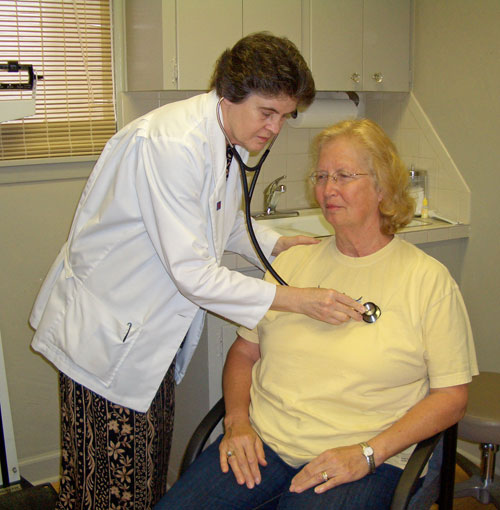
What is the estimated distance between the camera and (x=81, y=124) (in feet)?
8.13

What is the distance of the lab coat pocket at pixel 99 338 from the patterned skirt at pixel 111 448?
82 millimetres

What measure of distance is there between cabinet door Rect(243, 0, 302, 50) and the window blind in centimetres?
56

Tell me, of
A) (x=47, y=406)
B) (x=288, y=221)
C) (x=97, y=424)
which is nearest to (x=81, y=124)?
(x=288, y=221)

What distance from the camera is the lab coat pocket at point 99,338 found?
57.7 inches

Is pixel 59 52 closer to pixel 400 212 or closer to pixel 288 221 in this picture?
pixel 288 221

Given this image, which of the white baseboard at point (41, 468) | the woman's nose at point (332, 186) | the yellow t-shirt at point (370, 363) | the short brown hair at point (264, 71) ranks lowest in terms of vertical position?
the white baseboard at point (41, 468)

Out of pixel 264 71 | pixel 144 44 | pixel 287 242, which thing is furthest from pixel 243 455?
pixel 144 44

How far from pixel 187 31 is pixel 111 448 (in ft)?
4.80

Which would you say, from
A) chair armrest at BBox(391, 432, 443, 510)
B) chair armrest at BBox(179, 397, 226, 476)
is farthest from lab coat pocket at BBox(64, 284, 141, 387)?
chair armrest at BBox(391, 432, 443, 510)

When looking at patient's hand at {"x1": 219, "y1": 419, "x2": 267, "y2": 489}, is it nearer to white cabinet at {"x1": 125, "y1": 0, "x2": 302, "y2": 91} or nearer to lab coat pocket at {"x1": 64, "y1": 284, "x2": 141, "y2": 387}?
lab coat pocket at {"x1": 64, "y1": 284, "x2": 141, "y2": 387}

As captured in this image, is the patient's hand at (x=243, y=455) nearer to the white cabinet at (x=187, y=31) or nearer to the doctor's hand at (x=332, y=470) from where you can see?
the doctor's hand at (x=332, y=470)

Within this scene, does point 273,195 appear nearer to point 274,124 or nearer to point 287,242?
point 287,242

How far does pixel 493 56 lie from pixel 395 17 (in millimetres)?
514

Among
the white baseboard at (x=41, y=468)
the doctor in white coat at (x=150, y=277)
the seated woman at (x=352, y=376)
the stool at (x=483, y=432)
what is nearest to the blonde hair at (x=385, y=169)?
the seated woman at (x=352, y=376)
